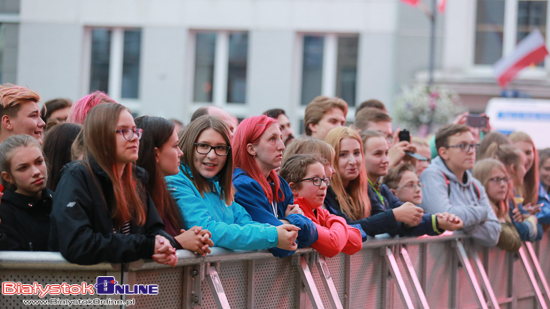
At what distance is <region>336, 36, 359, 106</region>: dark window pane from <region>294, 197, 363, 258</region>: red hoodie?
14302mm

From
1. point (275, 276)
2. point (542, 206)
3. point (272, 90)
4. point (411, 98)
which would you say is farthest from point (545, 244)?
point (272, 90)

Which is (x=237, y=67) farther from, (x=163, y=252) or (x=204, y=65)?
(x=163, y=252)

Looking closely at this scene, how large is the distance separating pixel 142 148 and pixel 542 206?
4.71 metres

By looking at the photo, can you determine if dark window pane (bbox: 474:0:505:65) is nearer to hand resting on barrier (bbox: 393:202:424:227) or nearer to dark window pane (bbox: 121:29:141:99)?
dark window pane (bbox: 121:29:141:99)

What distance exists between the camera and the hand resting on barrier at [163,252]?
9.33 feet

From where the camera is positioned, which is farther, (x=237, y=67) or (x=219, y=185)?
(x=237, y=67)

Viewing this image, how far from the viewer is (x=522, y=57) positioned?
16.1m

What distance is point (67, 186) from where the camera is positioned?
2.80 metres

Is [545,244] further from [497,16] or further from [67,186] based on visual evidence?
[497,16]

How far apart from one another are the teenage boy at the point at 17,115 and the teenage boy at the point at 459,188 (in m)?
3.04

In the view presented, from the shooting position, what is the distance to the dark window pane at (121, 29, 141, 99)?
721 inches

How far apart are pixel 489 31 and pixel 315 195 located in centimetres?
1664

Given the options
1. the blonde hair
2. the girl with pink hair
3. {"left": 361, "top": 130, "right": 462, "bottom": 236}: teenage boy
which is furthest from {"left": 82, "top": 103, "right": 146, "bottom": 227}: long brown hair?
the blonde hair

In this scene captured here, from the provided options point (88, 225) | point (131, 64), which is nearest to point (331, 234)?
point (88, 225)
